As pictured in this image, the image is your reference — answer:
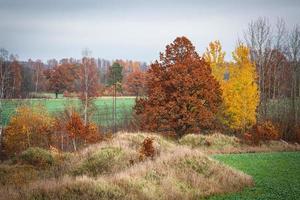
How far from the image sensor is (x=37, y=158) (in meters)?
27.5

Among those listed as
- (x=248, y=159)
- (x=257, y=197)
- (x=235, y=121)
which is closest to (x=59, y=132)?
(x=235, y=121)

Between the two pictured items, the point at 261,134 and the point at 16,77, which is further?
the point at 16,77

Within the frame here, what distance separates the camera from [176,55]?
1597 inches

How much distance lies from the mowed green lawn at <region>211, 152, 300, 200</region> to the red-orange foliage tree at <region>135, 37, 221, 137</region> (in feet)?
28.7

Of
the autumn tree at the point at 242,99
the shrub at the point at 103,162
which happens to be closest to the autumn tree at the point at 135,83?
the autumn tree at the point at 242,99

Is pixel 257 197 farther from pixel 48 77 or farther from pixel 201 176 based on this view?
pixel 48 77

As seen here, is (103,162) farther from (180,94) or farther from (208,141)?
(180,94)

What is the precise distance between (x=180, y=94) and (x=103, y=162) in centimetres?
1730

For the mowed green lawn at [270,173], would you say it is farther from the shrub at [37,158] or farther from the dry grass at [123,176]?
the shrub at [37,158]

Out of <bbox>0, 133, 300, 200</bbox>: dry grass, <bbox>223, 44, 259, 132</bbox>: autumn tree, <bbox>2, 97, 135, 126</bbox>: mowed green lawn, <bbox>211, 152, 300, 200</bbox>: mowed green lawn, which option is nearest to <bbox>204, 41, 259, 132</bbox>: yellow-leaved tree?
<bbox>223, 44, 259, 132</bbox>: autumn tree

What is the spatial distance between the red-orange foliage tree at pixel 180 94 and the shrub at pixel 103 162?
1499cm

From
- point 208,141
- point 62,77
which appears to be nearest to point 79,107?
point 62,77

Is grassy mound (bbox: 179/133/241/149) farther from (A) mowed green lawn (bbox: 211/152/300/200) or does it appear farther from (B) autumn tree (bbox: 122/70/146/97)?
(B) autumn tree (bbox: 122/70/146/97)

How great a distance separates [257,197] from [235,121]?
25.7m
